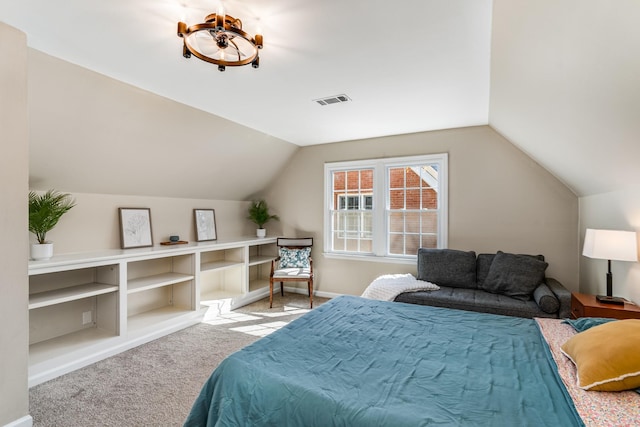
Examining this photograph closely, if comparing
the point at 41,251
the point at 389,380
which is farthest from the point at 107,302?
the point at 389,380

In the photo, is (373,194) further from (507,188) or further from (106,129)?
(106,129)

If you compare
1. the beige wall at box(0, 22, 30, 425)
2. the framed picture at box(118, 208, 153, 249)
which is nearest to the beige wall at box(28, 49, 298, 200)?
the framed picture at box(118, 208, 153, 249)

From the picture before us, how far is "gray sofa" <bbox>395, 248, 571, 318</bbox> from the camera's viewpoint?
3061 millimetres

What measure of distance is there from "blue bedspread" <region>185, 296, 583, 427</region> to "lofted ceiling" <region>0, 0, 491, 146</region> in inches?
78.8

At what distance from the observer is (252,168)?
16.6 ft

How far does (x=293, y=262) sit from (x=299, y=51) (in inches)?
134

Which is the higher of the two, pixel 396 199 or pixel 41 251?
pixel 396 199

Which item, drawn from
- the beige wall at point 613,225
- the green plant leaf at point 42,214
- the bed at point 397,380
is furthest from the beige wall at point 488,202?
the green plant leaf at point 42,214

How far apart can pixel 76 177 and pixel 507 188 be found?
5.01 meters

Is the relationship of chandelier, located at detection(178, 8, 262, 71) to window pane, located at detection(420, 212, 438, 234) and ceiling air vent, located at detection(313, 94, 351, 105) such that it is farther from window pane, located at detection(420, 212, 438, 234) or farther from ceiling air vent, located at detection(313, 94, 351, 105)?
window pane, located at detection(420, 212, 438, 234)

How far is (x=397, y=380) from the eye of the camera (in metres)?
1.53

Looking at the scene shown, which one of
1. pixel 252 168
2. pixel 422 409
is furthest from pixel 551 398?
pixel 252 168

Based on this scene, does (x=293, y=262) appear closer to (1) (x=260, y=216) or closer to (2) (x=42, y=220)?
(1) (x=260, y=216)

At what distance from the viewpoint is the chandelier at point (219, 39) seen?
1679mm
